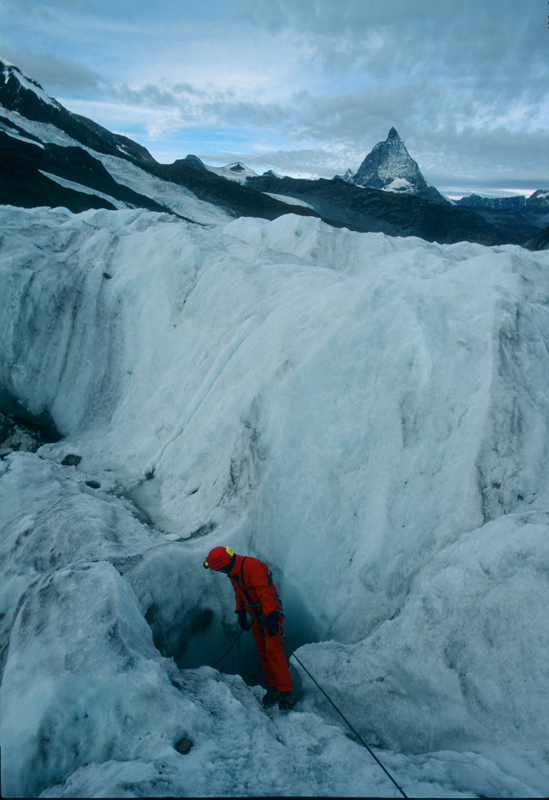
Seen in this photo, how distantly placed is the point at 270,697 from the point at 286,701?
0.17m

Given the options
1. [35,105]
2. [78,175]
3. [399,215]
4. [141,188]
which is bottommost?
[78,175]

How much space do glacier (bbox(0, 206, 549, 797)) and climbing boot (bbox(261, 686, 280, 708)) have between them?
18 cm

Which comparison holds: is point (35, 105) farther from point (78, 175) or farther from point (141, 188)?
point (78, 175)

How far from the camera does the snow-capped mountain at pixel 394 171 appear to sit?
122m

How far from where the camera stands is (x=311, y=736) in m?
A: 3.34

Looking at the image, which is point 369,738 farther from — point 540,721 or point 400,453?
point 400,453

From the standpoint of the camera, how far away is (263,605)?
4031mm

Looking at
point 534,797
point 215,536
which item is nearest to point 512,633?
point 534,797

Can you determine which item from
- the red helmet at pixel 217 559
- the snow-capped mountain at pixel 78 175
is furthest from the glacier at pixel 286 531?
the snow-capped mountain at pixel 78 175

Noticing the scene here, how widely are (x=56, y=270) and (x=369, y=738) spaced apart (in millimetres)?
11211

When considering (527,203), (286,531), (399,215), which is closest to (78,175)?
(399,215)

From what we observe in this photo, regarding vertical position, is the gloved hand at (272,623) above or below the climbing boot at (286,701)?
above

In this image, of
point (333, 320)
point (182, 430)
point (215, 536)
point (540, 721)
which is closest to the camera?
point (540, 721)

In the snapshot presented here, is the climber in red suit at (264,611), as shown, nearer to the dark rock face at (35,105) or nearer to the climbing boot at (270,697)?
the climbing boot at (270,697)
